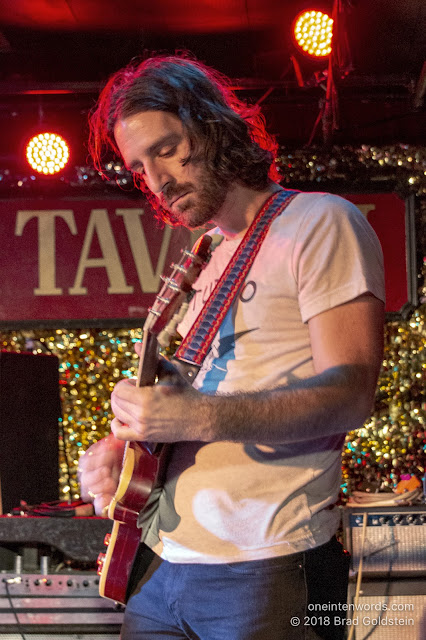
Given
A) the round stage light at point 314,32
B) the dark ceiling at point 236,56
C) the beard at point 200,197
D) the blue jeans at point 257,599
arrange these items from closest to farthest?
the blue jeans at point 257,599, the beard at point 200,197, the round stage light at point 314,32, the dark ceiling at point 236,56

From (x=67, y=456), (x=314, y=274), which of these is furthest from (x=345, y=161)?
(x=314, y=274)

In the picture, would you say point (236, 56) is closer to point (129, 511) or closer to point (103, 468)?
point (103, 468)

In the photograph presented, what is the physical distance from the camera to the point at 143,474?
1540mm

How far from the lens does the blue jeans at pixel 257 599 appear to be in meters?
1.31

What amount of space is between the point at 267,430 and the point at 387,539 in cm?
182

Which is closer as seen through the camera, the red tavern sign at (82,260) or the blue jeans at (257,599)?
the blue jeans at (257,599)

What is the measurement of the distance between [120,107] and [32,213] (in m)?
2.45

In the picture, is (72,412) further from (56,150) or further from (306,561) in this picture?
(306,561)

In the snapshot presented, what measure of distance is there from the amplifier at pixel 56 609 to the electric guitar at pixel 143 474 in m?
1.11

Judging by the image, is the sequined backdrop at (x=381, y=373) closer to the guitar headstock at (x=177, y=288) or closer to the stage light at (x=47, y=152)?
the stage light at (x=47, y=152)

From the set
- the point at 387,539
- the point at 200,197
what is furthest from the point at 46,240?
the point at 200,197

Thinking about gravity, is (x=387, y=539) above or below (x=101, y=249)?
below

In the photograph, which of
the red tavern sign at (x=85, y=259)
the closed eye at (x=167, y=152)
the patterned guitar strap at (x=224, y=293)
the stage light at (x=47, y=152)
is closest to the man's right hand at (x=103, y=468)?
the patterned guitar strap at (x=224, y=293)

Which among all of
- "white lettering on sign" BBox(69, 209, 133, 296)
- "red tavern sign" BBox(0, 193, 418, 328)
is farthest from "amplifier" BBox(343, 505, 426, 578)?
"white lettering on sign" BBox(69, 209, 133, 296)
